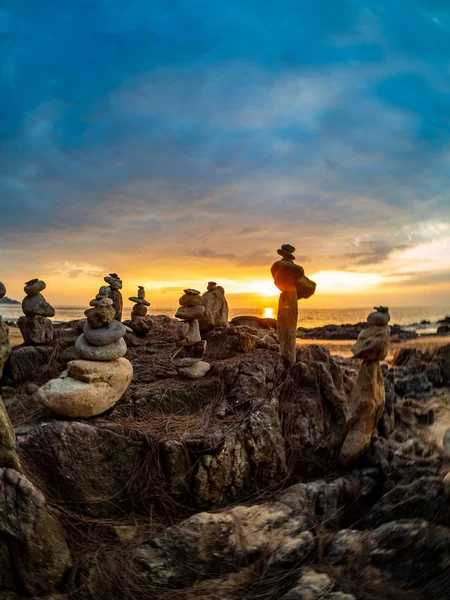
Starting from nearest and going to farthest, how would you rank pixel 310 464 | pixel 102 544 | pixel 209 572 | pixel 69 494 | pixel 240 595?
pixel 240 595, pixel 209 572, pixel 102 544, pixel 69 494, pixel 310 464

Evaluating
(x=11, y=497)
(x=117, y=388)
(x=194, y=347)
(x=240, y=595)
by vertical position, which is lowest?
(x=240, y=595)

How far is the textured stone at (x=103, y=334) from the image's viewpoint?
6.84m

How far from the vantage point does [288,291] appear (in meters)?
8.83

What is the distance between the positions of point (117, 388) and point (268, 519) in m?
3.21

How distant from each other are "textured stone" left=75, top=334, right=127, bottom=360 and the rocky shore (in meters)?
0.42

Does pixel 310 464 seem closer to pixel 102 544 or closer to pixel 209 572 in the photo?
pixel 209 572

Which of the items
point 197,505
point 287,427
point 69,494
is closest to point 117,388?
point 69,494

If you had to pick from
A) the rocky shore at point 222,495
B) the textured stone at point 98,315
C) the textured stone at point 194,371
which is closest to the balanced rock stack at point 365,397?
the rocky shore at point 222,495

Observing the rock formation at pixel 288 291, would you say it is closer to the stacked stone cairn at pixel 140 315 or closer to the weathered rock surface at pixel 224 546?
the weathered rock surface at pixel 224 546

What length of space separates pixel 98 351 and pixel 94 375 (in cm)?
42

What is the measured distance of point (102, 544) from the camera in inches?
205

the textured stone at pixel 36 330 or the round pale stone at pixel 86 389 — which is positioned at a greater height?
the textured stone at pixel 36 330

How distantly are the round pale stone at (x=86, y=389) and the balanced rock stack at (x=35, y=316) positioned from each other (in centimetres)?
391

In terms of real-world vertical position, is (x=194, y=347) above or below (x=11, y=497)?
above
